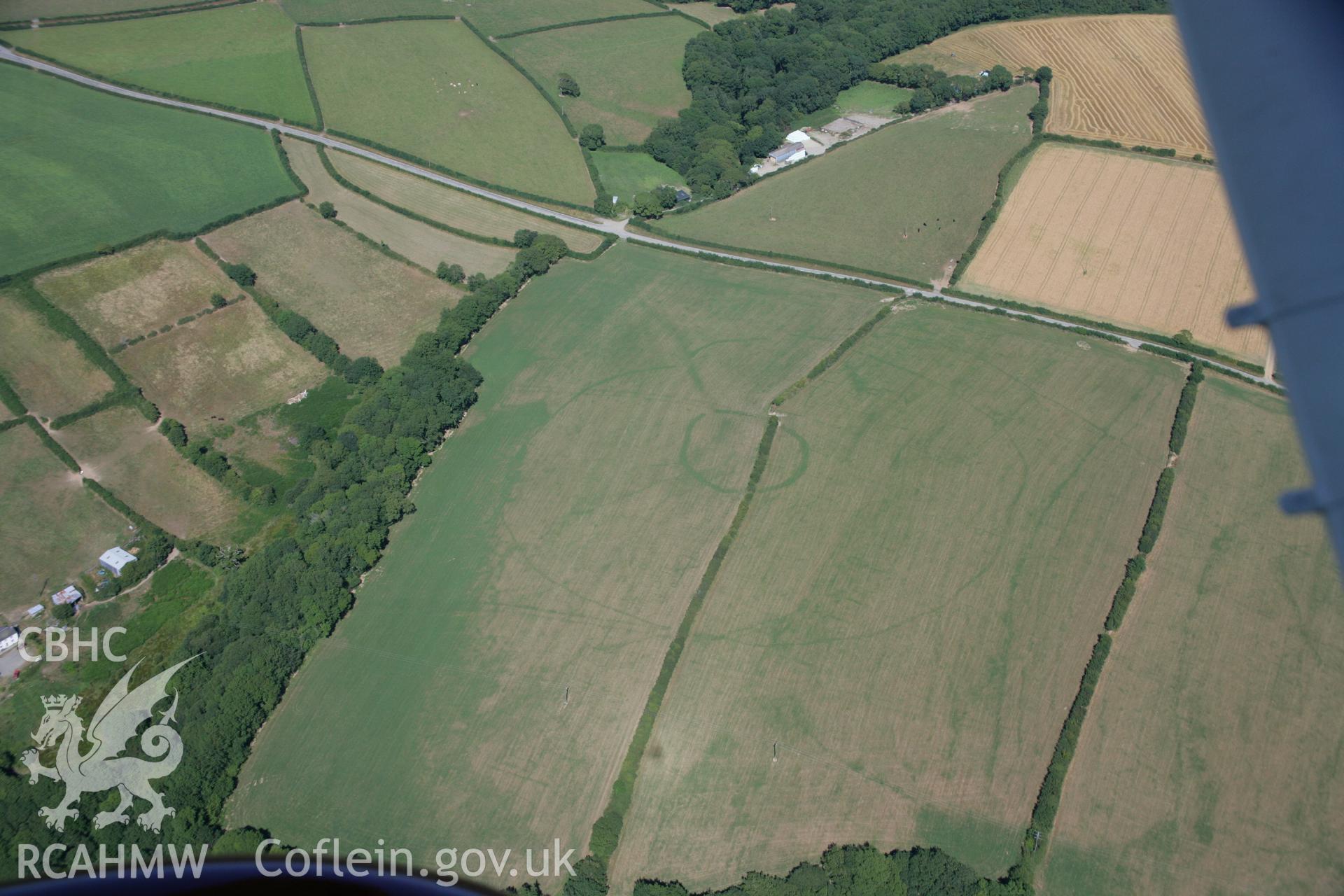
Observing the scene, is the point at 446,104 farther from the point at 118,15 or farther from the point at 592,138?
the point at 118,15

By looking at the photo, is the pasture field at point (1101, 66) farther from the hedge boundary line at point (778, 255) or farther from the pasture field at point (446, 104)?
the pasture field at point (446, 104)

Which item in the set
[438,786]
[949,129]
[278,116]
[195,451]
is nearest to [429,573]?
[438,786]

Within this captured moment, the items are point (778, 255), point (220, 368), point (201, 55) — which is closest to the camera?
point (220, 368)

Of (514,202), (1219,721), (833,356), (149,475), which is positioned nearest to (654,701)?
(1219,721)

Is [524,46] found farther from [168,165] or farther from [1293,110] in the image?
[1293,110]

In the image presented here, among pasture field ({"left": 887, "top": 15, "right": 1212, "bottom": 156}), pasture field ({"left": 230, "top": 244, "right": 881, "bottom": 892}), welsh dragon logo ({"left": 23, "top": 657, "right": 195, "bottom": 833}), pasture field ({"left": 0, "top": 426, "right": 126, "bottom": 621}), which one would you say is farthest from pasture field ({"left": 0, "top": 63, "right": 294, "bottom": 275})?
pasture field ({"left": 887, "top": 15, "right": 1212, "bottom": 156})

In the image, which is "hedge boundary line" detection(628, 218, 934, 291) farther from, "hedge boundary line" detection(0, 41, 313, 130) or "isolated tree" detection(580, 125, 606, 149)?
"hedge boundary line" detection(0, 41, 313, 130)
